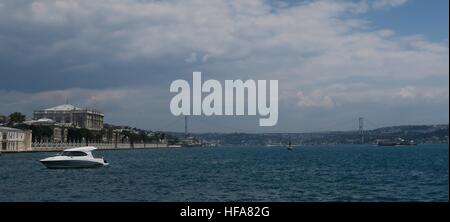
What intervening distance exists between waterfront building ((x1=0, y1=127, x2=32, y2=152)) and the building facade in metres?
49.9

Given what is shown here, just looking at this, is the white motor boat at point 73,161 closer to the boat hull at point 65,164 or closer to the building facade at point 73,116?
the boat hull at point 65,164

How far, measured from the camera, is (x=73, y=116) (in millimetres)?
158250

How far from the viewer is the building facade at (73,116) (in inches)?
6181

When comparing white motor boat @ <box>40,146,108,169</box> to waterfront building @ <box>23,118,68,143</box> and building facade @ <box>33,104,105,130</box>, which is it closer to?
waterfront building @ <box>23,118,68,143</box>

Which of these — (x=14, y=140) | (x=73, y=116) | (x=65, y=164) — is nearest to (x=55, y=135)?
(x=14, y=140)

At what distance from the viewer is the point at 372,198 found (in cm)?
2362

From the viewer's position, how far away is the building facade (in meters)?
157

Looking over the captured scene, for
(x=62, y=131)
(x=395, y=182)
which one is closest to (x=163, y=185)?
(x=395, y=182)
